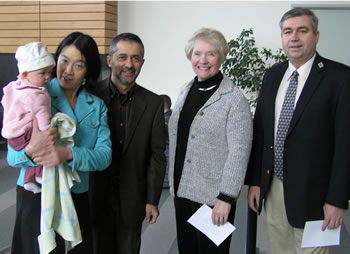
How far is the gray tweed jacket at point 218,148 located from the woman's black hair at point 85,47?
59cm

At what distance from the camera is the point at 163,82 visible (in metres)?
6.37

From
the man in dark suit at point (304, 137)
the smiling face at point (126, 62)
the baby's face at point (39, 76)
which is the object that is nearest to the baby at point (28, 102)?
the baby's face at point (39, 76)

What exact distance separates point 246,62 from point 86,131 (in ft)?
14.0

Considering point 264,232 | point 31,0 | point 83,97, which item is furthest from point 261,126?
point 31,0

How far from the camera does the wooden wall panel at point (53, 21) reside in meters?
5.82

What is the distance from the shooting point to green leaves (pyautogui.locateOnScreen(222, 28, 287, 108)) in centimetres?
547

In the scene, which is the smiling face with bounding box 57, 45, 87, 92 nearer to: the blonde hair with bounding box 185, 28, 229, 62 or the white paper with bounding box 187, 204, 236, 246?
the blonde hair with bounding box 185, 28, 229, 62

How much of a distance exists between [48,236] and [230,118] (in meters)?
0.99

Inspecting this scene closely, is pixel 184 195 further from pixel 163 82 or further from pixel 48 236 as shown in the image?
pixel 163 82

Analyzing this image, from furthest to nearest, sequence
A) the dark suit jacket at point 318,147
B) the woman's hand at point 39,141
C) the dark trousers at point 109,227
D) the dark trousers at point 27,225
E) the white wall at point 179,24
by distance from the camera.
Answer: the white wall at point 179,24
the dark trousers at point 109,227
the dark suit jacket at point 318,147
the dark trousers at point 27,225
the woman's hand at point 39,141

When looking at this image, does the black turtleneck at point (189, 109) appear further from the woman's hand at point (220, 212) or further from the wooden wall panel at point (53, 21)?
the wooden wall panel at point (53, 21)

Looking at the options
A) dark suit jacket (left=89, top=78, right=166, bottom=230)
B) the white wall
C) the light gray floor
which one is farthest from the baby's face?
the white wall

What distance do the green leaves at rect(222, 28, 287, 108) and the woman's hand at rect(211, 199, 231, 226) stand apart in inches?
159

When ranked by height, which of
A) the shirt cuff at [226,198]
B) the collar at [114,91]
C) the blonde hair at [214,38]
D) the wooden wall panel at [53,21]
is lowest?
the shirt cuff at [226,198]
